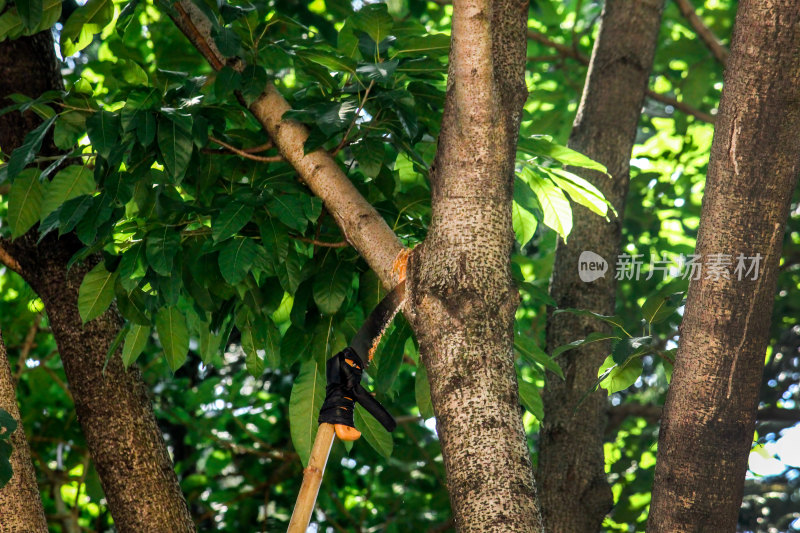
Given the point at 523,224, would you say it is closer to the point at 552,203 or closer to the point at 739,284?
the point at 552,203

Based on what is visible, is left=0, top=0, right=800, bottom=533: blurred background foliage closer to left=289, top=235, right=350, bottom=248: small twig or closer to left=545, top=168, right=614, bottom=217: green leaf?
left=289, top=235, right=350, bottom=248: small twig

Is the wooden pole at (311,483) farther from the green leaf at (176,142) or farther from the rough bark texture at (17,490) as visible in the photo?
the rough bark texture at (17,490)

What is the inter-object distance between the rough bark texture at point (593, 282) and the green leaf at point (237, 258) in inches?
43.0

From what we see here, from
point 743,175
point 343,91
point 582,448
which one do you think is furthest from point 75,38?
point 582,448

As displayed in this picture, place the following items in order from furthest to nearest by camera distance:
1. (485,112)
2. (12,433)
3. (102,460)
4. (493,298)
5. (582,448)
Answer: (582,448) < (102,460) < (12,433) < (485,112) < (493,298)

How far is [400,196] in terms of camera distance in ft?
6.26

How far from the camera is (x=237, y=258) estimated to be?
1.66 metres

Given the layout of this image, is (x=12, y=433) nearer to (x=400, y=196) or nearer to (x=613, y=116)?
(x=400, y=196)

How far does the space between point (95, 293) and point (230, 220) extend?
484 millimetres

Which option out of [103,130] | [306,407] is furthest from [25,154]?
[306,407]

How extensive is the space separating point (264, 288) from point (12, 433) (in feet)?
2.02

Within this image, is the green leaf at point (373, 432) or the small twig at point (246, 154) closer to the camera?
the small twig at point (246, 154)

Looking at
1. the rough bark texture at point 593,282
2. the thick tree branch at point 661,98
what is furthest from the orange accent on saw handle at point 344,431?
the thick tree branch at point 661,98

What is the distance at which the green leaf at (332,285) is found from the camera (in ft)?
5.90
